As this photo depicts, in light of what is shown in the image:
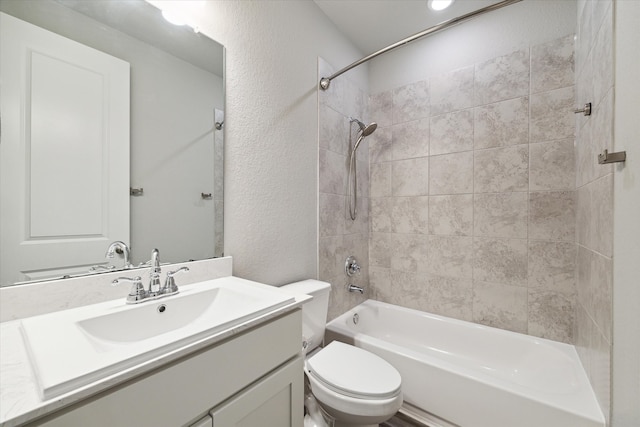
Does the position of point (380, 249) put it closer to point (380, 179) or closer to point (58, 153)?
point (380, 179)

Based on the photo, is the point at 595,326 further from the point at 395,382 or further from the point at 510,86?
the point at 510,86

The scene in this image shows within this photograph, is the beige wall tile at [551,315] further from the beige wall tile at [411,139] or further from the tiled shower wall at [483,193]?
the beige wall tile at [411,139]

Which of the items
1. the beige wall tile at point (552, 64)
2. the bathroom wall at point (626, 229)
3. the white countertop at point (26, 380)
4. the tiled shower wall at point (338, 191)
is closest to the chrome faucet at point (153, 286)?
the white countertop at point (26, 380)

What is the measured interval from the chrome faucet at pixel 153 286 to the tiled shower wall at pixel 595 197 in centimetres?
161

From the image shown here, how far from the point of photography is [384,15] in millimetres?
1836

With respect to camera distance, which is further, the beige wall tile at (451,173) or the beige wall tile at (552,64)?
the beige wall tile at (451,173)

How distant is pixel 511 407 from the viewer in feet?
3.76

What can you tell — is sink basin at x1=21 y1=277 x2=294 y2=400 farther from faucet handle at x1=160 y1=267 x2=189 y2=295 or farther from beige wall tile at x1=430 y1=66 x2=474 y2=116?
beige wall tile at x1=430 y1=66 x2=474 y2=116

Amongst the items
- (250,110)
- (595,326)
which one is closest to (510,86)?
(595,326)

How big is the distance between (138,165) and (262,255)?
0.70 metres

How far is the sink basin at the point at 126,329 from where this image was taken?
1.59 feet

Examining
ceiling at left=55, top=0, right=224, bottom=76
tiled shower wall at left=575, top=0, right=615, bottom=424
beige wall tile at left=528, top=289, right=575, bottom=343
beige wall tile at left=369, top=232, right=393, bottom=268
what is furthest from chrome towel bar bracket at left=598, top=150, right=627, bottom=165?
ceiling at left=55, top=0, right=224, bottom=76

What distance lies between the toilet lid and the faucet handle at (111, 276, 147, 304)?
2.73 ft

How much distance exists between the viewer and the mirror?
868 mm
